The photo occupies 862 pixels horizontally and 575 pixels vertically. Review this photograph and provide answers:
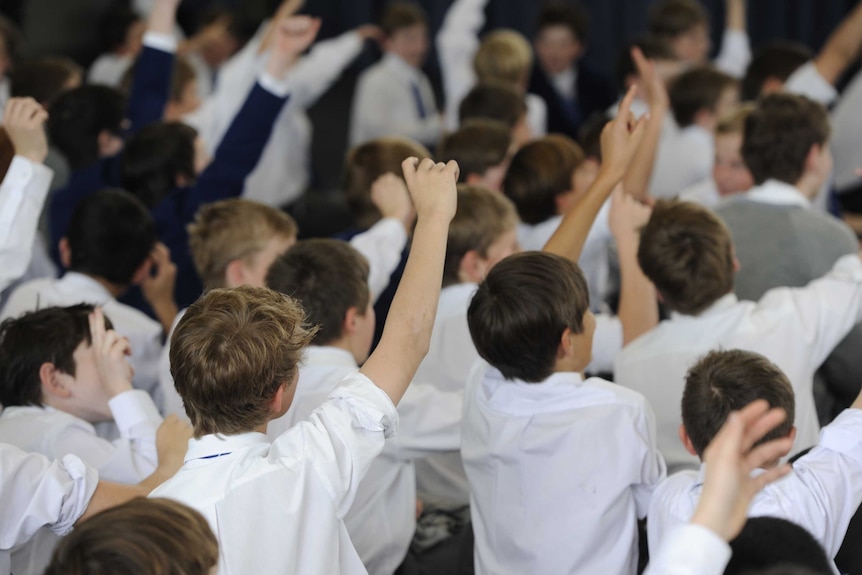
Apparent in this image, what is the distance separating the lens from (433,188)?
1635 millimetres

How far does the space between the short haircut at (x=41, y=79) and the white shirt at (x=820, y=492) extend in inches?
119

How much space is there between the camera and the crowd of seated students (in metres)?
1.43

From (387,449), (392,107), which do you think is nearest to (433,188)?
(387,449)

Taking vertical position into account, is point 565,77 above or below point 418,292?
below

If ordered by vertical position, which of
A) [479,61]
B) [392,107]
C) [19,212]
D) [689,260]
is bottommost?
[392,107]

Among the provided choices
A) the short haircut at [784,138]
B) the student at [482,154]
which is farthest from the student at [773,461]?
the student at [482,154]

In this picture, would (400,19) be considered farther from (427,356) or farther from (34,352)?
(34,352)

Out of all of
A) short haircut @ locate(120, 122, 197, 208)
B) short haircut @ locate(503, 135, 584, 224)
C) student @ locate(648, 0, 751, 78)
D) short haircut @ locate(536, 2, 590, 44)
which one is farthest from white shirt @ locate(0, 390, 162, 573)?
student @ locate(648, 0, 751, 78)

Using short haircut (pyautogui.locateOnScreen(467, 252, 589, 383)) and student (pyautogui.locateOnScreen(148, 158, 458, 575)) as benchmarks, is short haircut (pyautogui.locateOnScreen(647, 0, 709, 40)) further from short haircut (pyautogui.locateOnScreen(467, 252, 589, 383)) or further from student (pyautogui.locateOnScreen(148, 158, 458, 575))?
student (pyautogui.locateOnScreen(148, 158, 458, 575))

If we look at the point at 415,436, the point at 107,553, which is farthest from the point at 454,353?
the point at 107,553

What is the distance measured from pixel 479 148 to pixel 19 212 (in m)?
1.55

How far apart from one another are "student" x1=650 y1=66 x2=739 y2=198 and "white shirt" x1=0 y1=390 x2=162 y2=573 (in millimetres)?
2499

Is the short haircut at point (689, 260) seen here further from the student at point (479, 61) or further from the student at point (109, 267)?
the student at point (479, 61)

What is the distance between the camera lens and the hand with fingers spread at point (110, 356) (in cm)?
194
